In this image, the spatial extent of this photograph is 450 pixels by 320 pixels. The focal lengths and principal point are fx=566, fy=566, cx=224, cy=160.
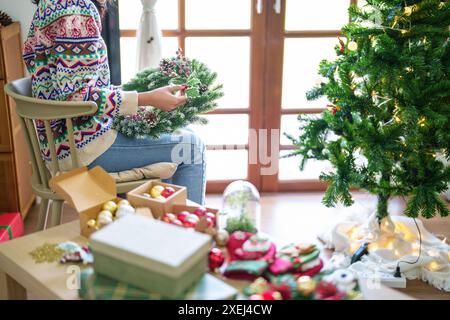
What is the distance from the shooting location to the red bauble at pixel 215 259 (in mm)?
1291

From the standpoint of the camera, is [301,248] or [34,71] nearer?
[301,248]

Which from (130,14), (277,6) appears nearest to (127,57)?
(130,14)

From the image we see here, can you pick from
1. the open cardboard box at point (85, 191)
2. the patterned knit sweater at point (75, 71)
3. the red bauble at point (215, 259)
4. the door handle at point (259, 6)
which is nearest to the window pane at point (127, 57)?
the door handle at point (259, 6)

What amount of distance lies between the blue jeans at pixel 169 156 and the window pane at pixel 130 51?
979 mm

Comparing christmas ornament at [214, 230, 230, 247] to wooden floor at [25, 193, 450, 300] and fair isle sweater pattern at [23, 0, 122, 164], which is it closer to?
fair isle sweater pattern at [23, 0, 122, 164]

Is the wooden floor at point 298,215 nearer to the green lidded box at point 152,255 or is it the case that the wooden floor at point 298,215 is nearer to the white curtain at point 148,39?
the white curtain at point 148,39

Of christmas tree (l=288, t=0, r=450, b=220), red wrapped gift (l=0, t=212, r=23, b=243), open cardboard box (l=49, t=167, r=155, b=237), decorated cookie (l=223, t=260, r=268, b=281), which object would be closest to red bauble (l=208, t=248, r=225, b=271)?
decorated cookie (l=223, t=260, r=268, b=281)

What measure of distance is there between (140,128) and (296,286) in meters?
0.97

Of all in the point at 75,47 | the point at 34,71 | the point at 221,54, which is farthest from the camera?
the point at 221,54

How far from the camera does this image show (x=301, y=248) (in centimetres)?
130
